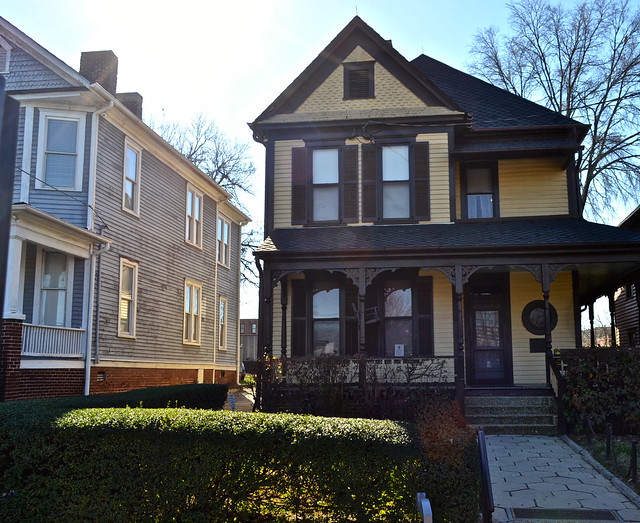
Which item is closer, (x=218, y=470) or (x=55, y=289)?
(x=218, y=470)

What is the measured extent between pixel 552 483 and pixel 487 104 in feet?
35.8

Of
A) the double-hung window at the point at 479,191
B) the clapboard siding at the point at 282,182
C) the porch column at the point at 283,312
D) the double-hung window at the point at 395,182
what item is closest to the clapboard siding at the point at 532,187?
the double-hung window at the point at 479,191

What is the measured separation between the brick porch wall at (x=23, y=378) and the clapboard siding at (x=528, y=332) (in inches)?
382

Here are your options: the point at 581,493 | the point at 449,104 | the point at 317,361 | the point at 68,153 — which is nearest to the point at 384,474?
the point at 581,493

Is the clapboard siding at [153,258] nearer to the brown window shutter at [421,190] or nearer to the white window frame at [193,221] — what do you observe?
the white window frame at [193,221]

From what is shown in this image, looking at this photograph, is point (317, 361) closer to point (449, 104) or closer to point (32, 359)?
point (32, 359)

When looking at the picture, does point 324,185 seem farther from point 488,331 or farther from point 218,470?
point 218,470

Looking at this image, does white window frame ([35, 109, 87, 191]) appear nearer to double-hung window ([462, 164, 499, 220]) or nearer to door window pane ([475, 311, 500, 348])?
double-hung window ([462, 164, 499, 220])

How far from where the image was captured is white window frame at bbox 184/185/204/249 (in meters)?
22.0

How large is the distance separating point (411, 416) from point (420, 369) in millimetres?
1171

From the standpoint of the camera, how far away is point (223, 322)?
26.8 metres

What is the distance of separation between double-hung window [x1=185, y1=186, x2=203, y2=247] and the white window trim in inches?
270

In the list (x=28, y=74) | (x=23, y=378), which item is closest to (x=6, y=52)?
(x=28, y=74)

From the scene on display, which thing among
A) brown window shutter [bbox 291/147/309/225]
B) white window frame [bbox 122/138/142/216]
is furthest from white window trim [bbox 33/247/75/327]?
brown window shutter [bbox 291/147/309/225]
